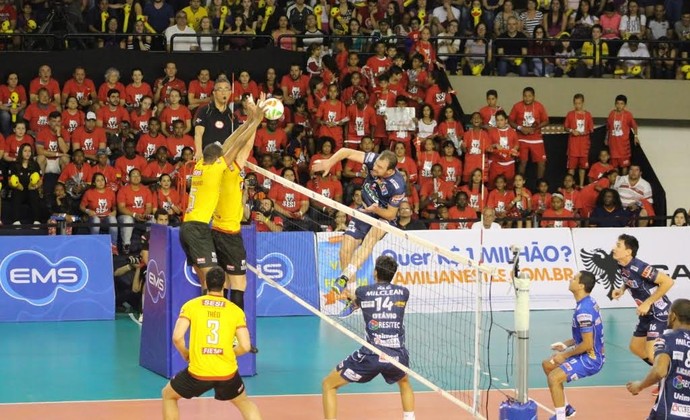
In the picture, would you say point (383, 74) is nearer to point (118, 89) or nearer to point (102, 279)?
point (118, 89)

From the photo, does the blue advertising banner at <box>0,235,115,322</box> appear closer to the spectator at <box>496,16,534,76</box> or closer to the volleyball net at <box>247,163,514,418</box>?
the volleyball net at <box>247,163,514,418</box>

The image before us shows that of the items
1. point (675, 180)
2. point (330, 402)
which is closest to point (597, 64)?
point (675, 180)

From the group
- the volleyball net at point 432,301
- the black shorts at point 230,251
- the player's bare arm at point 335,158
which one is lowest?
the volleyball net at point 432,301

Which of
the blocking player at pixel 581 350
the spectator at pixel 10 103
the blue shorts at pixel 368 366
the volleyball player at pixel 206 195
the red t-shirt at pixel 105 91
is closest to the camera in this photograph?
the blue shorts at pixel 368 366

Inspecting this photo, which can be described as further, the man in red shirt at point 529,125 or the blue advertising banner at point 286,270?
the man in red shirt at point 529,125

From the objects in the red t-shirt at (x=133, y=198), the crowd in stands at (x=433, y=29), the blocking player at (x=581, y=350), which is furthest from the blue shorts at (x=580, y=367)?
the crowd in stands at (x=433, y=29)

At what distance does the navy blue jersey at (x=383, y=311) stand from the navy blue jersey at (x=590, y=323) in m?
2.00

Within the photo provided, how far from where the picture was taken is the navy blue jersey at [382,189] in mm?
13766

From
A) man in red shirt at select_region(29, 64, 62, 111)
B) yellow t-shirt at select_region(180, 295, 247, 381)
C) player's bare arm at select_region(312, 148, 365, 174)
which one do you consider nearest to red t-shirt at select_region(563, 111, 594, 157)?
man in red shirt at select_region(29, 64, 62, 111)

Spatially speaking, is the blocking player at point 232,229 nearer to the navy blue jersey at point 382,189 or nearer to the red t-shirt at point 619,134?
the navy blue jersey at point 382,189

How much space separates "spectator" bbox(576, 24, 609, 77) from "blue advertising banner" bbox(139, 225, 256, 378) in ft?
45.4

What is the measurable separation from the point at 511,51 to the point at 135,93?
897 cm

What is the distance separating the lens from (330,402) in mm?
11586

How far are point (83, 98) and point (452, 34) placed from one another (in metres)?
8.51
